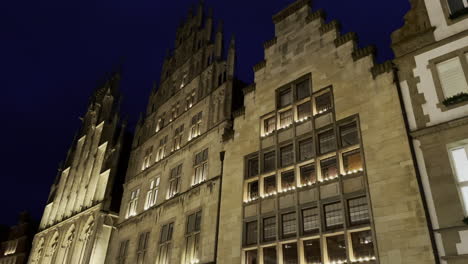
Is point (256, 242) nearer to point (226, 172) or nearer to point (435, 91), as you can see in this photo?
point (226, 172)

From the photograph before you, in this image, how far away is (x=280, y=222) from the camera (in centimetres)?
1535

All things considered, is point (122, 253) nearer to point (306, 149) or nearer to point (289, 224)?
point (289, 224)

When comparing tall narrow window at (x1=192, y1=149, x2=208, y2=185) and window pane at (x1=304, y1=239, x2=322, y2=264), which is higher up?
tall narrow window at (x1=192, y1=149, x2=208, y2=185)

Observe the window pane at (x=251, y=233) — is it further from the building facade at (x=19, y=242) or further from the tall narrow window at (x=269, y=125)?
the building facade at (x=19, y=242)

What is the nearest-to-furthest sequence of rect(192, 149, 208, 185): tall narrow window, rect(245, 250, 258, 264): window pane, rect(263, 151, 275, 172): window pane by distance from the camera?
rect(245, 250, 258, 264): window pane
rect(263, 151, 275, 172): window pane
rect(192, 149, 208, 185): tall narrow window

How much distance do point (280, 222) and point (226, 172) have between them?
179 inches

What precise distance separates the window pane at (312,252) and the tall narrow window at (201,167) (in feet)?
27.1

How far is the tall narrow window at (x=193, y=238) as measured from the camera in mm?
19075

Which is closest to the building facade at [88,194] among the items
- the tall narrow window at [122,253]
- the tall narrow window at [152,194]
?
the tall narrow window at [122,253]

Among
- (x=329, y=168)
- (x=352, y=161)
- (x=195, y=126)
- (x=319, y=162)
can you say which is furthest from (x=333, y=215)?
(x=195, y=126)

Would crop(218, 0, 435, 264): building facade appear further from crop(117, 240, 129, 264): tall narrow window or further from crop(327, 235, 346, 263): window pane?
crop(117, 240, 129, 264): tall narrow window

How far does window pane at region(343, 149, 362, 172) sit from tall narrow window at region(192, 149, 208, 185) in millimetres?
8792

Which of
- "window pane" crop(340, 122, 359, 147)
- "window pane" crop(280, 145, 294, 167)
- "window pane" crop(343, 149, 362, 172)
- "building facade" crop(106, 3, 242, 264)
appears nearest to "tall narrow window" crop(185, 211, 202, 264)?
"building facade" crop(106, 3, 242, 264)

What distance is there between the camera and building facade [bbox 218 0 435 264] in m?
12.5
